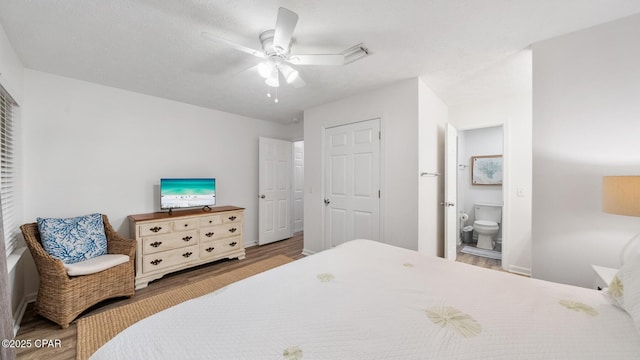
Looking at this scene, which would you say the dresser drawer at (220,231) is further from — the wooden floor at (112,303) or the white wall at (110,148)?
the white wall at (110,148)

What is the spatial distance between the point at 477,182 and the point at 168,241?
5.05 meters

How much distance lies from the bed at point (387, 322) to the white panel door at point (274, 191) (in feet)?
10.3

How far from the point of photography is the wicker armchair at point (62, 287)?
6.42 feet

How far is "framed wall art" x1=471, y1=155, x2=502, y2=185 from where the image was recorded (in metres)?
4.11

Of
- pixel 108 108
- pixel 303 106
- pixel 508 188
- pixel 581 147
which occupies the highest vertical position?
pixel 303 106

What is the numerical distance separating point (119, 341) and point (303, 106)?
10.7 ft

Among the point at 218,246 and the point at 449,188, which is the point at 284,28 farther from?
the point at 218,246

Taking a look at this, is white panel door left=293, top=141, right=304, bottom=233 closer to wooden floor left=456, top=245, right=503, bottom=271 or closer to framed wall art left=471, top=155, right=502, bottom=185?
wooden floor left=456, top=245, right=503, bottom=271

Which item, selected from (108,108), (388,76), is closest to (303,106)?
(388,76)

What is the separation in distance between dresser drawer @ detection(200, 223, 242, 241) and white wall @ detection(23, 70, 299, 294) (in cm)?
60

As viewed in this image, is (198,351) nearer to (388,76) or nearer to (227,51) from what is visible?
(227,51)

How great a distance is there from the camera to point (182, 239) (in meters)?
3.04

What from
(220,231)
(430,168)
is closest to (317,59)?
(430,168)

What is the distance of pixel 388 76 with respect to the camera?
2.58m
